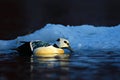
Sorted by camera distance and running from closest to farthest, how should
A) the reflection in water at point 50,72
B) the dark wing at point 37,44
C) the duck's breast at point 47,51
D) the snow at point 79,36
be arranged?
the reflection in water at point 50,72
the duck's breast at point 47,51
the dark wing at point 37,44
the snow at point 79,36

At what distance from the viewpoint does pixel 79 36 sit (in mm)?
14141

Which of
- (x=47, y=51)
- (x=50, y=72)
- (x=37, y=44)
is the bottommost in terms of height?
(x=50, y=72)

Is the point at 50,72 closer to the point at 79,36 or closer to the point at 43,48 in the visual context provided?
the point at 43,48

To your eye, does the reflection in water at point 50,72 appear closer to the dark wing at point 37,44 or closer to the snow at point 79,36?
the dark wing at point 37,44

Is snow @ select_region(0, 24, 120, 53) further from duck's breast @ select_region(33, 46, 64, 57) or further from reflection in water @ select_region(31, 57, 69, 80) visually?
reflection in water @ select_region(31, 57, 69, 80)

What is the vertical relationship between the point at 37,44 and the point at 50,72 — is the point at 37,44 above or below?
above

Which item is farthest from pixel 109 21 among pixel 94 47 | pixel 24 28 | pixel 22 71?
pixel 22 71

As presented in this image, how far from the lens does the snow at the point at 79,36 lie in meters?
13.4

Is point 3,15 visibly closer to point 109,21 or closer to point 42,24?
point 42,24

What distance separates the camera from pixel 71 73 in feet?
21.6

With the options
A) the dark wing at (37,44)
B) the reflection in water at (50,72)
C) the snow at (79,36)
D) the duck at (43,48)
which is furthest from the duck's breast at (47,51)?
the reflection in water at (50,72)

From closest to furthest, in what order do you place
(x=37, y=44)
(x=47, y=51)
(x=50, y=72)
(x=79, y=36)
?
1. (x=50, y=72)
2. (x=47, y=51)
3. (x=37, y=44)
4. (x=79, y=36)

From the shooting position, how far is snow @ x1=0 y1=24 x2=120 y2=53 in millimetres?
13375

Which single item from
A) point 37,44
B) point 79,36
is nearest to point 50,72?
point 37,44
